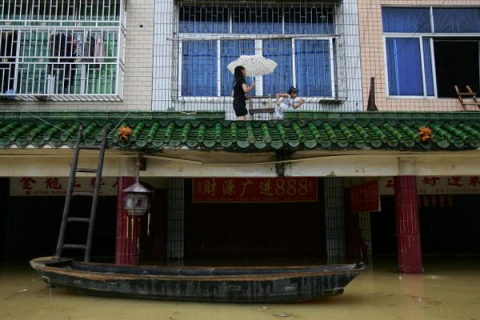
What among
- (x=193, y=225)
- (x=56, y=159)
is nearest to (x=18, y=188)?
(x=56, y=159)

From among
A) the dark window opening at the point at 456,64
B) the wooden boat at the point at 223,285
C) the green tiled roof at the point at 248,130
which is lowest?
the wooden boat at the point at 223,285

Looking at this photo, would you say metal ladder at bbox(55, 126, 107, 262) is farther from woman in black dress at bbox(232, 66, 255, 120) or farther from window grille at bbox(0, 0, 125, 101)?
woman in black dress at bbox(232, 66, 255, 120)

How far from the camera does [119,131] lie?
7.63m

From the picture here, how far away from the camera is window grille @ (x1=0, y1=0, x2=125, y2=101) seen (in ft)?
33.1

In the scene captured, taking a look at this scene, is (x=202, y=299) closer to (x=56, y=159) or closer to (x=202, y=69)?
(x=56, y=159)

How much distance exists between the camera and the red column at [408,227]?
8508 mm

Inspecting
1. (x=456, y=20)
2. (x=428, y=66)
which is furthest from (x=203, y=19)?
(x=456, y=20)

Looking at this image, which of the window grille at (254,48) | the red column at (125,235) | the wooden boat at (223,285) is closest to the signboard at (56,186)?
the window grille at (254,48)

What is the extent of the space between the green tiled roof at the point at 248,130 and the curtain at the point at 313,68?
1663mm

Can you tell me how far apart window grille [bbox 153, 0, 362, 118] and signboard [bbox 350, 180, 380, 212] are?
79.3 inches

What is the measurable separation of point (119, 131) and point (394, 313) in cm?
497

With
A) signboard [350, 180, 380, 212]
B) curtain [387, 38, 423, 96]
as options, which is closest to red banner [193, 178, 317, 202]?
signboard [350, 180, 380, 212]

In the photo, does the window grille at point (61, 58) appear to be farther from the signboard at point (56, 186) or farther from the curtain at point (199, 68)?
the signboard at point (56, 186)

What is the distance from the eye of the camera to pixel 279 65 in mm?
10750
